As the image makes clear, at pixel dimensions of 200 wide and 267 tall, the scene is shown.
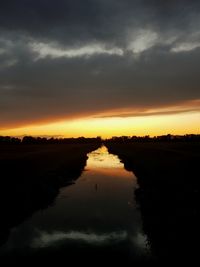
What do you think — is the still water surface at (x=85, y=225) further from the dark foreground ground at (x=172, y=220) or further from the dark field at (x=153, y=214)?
the dark foreground ground at (x=172, y=220)

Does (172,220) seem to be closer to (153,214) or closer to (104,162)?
(153,214)

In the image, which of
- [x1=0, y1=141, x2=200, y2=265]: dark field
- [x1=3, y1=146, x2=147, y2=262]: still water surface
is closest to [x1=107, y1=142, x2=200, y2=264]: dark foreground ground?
[x1=0, y1=141, x2=200, y2=265]: dark field

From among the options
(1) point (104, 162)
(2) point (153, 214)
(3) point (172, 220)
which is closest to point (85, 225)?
(2) point (153, 214)

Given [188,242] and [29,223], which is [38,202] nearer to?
[29,223]

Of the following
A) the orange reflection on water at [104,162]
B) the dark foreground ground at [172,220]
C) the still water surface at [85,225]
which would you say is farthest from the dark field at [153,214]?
the orange reflection on water at [104,162]

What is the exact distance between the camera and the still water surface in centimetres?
1789

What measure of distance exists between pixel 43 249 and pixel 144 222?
24.9 ft

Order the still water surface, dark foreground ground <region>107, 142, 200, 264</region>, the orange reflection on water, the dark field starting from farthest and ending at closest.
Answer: the orange reflection on water
the still water surface
the dark field
dark foreground ground <region>107, 142, 200, 264</region>

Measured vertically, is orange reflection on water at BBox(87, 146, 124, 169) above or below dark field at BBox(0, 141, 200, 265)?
below

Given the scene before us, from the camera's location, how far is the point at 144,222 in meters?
21.7

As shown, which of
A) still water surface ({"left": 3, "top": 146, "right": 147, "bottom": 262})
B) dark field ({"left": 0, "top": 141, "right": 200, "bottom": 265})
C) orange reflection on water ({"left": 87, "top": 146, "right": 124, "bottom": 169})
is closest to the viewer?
dark field ({"left": 0, "top": 141, "right": 200, "bottom": 265})

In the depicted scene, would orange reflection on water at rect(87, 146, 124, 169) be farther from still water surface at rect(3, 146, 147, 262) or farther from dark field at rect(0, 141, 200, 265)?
still water surface at rect(3, 146, 147, 262)

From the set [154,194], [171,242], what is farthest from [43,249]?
[154,194]

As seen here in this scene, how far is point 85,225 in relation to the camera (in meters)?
21.8
